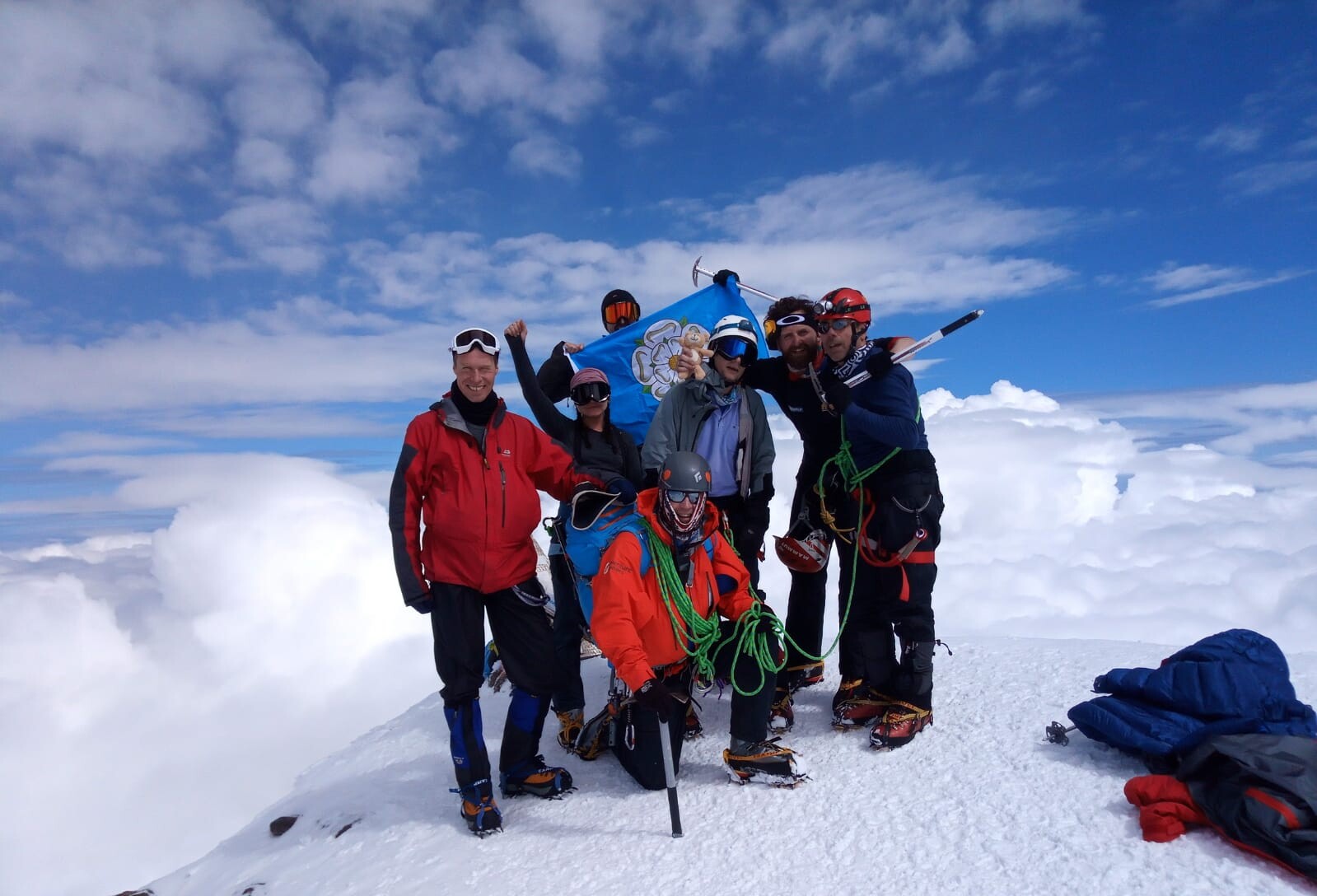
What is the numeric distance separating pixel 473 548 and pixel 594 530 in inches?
31.6

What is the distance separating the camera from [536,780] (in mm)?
5422

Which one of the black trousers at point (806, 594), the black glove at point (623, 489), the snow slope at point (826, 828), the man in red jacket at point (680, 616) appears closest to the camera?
the snow slope at point (826, 828)

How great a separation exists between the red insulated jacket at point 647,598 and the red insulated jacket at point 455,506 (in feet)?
2.41

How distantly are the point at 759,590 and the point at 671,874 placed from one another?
2.06 metres

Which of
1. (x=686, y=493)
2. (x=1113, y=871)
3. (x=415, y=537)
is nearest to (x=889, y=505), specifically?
(x=686, y=493)

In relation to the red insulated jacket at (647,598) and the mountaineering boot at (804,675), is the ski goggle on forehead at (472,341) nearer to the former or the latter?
the red insulated jacket at (647,598)

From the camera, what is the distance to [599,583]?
477cm

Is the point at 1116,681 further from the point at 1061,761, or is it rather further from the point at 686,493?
the point at 686,493

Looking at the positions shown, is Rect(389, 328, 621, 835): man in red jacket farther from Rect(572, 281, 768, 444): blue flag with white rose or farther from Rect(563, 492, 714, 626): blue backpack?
Rect(572, 281, 768, 444): blue flag with white rose

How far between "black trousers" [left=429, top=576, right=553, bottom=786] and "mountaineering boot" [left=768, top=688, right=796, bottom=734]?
1.69m

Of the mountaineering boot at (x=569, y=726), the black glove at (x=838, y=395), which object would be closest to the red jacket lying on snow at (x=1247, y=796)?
the black glove at (x=838, y=395)

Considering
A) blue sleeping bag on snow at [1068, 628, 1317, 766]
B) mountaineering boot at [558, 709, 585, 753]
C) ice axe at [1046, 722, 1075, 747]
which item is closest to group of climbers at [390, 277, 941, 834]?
mountaineering boot at [558, 709, 585, 753]

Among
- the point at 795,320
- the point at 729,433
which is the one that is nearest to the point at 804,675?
the point at 729,433

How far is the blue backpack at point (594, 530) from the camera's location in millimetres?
5094
